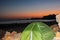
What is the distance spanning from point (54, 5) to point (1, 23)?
2.45ft

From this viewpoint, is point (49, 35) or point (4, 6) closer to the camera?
point (49, 35)

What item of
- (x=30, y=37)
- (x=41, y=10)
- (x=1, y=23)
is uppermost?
(x=41, y=10)

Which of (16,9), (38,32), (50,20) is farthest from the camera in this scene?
(16,9)

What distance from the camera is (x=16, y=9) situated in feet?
6.38

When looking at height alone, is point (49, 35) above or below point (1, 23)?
below

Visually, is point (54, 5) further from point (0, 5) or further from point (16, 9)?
point (0, 5)

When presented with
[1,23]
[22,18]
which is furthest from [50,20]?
[1,23]

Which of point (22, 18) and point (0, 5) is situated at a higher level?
point (0, 5)

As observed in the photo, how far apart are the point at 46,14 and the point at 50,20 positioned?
119 millimetres

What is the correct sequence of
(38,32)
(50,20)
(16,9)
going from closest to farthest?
1. (38,32)
2. (50,20)
3. (16,9)

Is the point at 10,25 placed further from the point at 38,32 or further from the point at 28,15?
the point at 38,32

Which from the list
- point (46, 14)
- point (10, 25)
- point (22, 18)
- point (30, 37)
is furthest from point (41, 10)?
point (30, 37)

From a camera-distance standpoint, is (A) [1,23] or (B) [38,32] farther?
(A) [1,23]

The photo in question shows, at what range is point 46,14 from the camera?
1.90m
